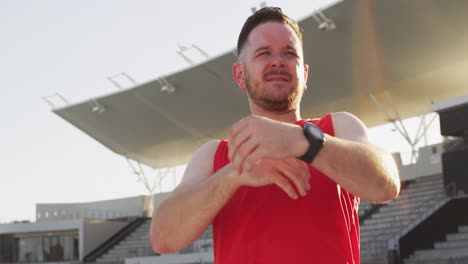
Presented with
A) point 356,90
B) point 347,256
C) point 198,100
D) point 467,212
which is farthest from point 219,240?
point 198,100

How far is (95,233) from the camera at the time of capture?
36125 mm

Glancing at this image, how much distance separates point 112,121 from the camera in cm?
3725

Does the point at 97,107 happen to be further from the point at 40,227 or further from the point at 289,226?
the point at 289,226

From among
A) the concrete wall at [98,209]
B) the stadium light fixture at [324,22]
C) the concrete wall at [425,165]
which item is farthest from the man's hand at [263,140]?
the concrete wall at [98,209]

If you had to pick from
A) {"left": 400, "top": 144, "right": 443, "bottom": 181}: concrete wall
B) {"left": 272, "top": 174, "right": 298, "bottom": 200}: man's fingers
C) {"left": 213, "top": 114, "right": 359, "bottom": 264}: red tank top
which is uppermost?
{"left": 400, "top": 144, "right": 443, "bottom": 181}: concrete wall

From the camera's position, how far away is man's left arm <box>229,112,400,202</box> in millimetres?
1688

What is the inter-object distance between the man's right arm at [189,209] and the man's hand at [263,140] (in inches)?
6.4

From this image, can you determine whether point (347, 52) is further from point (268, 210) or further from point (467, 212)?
point (268, 210)

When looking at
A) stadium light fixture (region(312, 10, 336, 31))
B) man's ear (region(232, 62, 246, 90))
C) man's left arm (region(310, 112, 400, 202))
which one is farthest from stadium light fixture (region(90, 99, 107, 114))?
man's left arm (region(310, 112, 400, 202))

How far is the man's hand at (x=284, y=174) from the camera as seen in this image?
1.77m

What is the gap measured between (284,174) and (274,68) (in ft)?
1.32

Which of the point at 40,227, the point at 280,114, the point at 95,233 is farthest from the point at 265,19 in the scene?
the point at 40,227

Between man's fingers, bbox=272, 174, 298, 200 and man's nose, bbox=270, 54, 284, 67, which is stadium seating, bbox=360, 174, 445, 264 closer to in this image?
man's nose, bbox=270, 54, 284, 67

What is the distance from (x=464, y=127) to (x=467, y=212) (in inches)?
102
